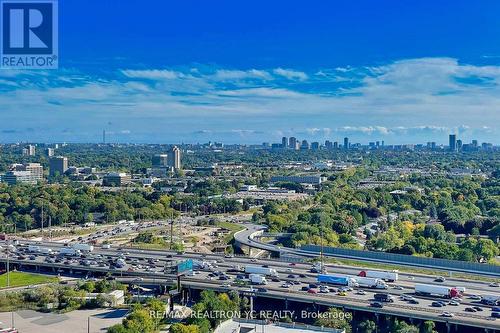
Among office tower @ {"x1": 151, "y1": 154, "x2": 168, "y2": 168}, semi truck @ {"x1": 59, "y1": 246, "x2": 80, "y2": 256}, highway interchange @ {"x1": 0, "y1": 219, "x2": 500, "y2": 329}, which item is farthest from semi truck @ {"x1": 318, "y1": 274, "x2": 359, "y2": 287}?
office tower @ {"x1": 151, "y1": 154, "x2": 168, "y2": 168}

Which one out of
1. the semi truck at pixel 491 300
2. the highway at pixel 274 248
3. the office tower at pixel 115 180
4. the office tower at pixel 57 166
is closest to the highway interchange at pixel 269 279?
the semi truck at pixel 491 300

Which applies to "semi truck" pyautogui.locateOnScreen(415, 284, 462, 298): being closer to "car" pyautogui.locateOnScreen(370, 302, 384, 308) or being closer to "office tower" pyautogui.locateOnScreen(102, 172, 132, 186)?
"car" pyautogui.locateOnScreen(370, 302, 384, 308)

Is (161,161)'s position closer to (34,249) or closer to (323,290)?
(34,249)

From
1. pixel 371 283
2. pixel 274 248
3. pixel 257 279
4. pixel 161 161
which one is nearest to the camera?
pixel 371 283

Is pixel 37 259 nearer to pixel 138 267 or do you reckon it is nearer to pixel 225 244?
pixel 138 267

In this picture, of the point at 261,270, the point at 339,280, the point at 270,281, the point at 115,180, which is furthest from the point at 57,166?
the point at 339,280

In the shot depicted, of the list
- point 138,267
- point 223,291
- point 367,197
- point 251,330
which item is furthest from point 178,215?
point 251,330
